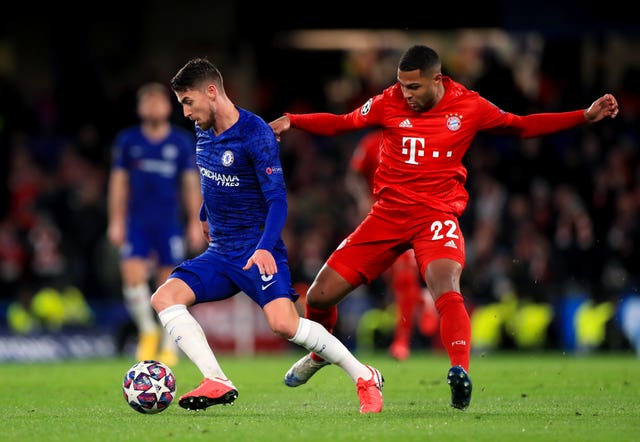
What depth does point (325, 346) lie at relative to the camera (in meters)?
8.19

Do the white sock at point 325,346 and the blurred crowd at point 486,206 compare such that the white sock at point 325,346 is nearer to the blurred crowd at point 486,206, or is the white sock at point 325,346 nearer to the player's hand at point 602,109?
the player's hand at point 602,109

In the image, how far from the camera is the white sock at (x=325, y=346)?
8148 mm

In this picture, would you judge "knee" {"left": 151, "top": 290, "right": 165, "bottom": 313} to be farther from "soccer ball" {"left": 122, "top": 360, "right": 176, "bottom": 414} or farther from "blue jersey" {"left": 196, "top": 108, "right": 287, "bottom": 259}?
"blue jersey" {"left": 196, "top": 108, "right": 287, "bottom": 259}

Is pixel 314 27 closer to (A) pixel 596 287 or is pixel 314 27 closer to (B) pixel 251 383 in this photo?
(A) pixel 596 287

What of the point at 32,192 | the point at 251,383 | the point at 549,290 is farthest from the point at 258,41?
the point at 251,383

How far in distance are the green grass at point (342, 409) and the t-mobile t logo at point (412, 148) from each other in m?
1.64

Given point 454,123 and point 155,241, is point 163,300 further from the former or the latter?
point 155,241

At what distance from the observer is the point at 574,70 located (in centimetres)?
2167

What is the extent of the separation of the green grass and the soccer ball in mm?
78

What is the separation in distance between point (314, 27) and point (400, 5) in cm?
142

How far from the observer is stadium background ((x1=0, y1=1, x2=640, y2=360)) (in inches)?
674

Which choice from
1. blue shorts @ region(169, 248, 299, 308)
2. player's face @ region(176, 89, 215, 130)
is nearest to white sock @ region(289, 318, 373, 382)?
blue shorts @ region(169, 248, 299, 308)

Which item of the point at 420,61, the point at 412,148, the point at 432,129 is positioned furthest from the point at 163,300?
the point at 420,61

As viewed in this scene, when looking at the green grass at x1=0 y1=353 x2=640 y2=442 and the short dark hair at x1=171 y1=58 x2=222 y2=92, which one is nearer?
the green grass at x1=0 y1=353 x2=640 y2=442
